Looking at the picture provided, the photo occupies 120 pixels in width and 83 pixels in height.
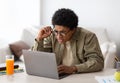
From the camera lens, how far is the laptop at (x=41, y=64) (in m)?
1.88

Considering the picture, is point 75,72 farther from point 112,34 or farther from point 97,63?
point 112,34

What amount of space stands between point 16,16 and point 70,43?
204 centimetres

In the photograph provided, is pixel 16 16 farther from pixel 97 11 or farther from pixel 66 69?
pixel 66 69

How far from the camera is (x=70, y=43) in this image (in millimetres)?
→ 2285

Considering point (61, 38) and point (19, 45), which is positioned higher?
point (61, 38)

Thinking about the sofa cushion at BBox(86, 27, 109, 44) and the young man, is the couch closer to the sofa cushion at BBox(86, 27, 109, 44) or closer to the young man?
the sofa cushion at BBox(86, 27, 109, 44)

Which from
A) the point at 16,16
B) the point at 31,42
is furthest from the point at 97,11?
the point at 16,16

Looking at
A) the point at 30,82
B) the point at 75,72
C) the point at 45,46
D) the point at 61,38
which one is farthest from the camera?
the point at 45,46

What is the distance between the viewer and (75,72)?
206cm

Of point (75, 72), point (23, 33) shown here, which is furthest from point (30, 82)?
point (23, 33)

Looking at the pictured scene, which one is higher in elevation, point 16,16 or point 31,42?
point 16,16

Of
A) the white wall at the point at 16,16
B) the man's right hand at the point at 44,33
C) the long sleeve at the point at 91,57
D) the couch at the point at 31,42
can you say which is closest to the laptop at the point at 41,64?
the long sleeve at the point at 91,57

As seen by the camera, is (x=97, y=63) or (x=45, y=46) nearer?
(x=97, y=63)

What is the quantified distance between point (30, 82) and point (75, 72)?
40 cm
